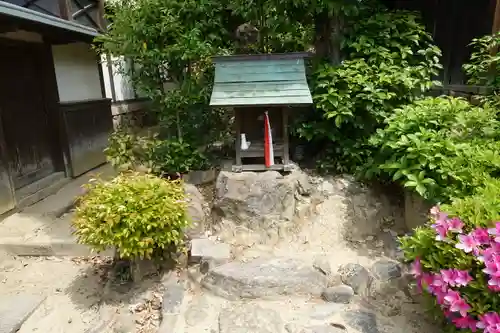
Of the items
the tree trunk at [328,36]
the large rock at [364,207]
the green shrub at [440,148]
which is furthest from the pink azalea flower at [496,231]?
the tree trunk at [328,36]

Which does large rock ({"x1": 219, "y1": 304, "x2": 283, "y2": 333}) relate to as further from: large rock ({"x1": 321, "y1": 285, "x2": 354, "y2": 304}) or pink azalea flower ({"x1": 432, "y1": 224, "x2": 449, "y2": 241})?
pink azalea flower ({"x1": 432, "y1": 224, "x2": 449, "y2": 241})

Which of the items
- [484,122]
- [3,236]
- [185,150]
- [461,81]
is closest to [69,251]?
[3,236]

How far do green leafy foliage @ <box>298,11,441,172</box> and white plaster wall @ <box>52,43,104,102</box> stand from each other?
5427 mm

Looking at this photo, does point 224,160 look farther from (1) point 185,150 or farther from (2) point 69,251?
(2) point 69,251

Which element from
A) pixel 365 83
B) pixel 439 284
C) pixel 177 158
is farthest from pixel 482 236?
pixel 177 158

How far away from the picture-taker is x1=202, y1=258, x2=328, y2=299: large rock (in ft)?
13.2

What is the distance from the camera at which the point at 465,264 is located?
2709 mm

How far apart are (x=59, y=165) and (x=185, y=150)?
3.71 metres

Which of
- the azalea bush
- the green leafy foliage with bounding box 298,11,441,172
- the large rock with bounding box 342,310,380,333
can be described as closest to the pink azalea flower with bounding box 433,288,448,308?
the azalea bush

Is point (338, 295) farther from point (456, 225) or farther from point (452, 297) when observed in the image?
point (456, 225)

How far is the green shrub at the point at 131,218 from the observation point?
12.1 feet

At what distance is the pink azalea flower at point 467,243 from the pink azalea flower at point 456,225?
0.31 feet

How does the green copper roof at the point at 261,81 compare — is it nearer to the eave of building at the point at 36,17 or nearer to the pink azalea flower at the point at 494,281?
the eave of building at the point at 36,17

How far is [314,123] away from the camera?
5832mm
